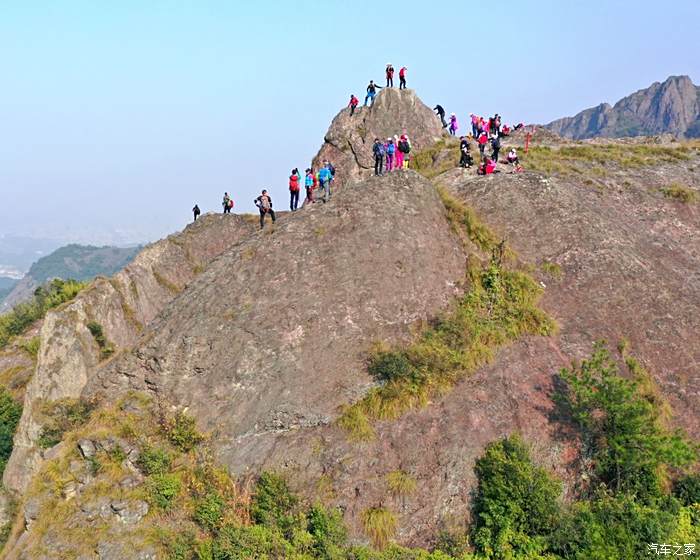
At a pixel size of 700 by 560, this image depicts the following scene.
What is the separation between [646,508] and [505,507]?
3.84m

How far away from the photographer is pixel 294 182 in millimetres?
25406

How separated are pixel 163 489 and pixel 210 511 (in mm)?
1734

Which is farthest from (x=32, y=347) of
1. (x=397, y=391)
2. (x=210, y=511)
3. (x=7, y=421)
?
(x=397, y=391)

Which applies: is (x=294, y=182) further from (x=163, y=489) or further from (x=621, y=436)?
(x=621, y=436)

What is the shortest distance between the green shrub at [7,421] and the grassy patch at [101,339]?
56.9 ft

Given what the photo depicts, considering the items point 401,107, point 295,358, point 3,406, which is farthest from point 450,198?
point 3,406

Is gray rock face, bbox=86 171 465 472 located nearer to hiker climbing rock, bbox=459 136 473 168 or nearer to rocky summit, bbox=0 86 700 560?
rocky summit, bbox=0 86 700 560

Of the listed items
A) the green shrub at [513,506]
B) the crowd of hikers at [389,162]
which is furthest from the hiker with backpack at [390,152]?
the green shrub at [513,506]

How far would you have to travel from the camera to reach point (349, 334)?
18453mm

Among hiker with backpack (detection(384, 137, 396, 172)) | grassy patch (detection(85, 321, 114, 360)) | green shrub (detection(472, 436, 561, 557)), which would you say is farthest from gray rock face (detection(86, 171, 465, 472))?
A: grassy patch (detection(85, 321, 114, 360))

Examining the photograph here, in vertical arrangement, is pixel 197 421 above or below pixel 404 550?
above

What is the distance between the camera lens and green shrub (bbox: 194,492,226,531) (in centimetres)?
1405

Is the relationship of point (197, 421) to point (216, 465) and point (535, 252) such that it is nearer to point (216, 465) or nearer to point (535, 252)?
point (216, 465)

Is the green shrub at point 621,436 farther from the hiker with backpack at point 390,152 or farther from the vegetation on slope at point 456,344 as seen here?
the hiker with backpack at point 390,152
